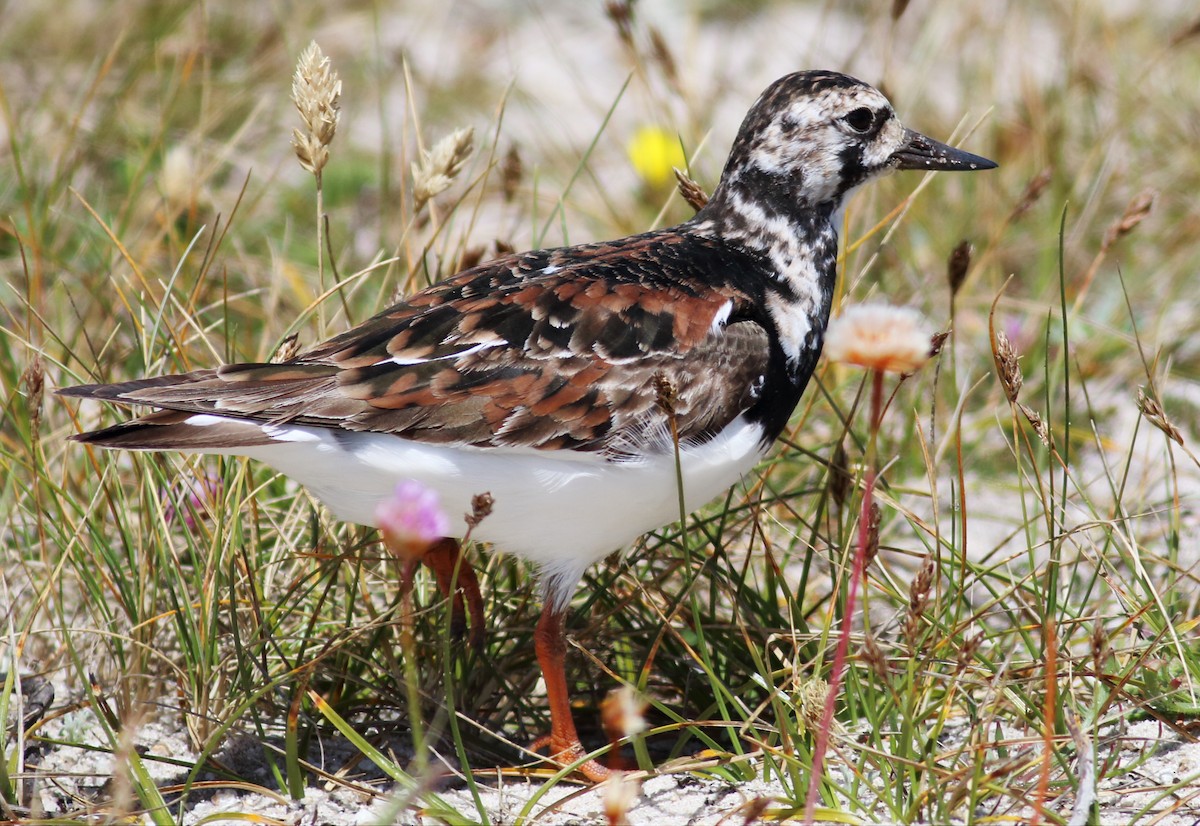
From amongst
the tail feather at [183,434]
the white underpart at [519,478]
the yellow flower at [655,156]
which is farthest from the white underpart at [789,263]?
the yellow flower at [655,156]

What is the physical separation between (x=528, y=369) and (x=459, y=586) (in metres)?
0.76

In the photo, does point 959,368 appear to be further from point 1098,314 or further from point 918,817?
point 918,817

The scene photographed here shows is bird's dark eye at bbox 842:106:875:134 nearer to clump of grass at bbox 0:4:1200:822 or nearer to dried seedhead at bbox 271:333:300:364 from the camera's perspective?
clump of grass at bbox 0:4:1200:822

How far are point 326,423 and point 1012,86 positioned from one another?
16.4ft

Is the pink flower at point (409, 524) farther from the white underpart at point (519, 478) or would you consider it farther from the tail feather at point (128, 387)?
the tail feather at point (128, 387)

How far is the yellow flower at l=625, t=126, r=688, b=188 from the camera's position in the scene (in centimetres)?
599

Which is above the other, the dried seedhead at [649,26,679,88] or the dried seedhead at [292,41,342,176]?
the dried seedhead at [649,26,679,88]

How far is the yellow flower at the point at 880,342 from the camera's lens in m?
2.16

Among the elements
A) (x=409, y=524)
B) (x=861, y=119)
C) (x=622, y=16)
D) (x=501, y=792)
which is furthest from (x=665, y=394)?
(x=622, y=16)

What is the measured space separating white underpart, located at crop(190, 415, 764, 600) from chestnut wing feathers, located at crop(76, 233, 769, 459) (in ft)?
0.14

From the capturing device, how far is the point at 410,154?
20.1 feet

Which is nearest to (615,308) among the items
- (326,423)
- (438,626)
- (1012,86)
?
(326,423)

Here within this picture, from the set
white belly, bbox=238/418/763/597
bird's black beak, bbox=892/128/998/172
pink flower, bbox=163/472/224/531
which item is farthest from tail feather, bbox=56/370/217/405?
bird's black beak, bbox=892/128/998/172

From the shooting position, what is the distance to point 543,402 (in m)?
3.12
